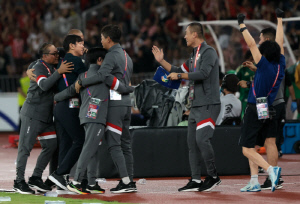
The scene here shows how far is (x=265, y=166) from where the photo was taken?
25.7 ft

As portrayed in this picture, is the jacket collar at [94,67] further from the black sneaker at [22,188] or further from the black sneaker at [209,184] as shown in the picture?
the black sneaker at [209,184]

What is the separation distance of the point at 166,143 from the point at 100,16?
1366 cm

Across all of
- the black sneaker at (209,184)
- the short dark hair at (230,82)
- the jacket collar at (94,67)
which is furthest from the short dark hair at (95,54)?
the short dark hair at (230,82)

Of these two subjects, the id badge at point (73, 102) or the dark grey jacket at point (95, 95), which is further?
the id badge at point (73, 102)

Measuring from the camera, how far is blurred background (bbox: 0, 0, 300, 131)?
63.6 ft

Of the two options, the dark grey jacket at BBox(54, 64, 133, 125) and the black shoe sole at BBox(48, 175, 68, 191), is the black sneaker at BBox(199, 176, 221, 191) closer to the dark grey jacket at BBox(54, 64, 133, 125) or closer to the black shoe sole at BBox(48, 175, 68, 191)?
the dark grey jacket at BBox(54, 64, 133, 125)

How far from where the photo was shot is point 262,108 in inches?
312

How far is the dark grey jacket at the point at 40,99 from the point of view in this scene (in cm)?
829

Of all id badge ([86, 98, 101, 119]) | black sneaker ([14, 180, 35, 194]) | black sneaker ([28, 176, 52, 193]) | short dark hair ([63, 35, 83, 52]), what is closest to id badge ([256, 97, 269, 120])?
id badge ([86, 98, 101, 119])

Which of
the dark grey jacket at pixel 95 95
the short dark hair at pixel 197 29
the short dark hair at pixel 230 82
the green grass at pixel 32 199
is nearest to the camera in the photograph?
the green grass at pixel 32 199

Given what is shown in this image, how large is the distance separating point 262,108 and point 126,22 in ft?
49.2

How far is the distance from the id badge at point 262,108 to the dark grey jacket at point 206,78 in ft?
1.79

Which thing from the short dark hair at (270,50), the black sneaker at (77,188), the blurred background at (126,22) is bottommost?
the black sneaker at (77,188)

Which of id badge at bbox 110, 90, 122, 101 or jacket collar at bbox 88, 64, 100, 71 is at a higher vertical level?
jacket collar at bbox 88, 64, 100, 71
